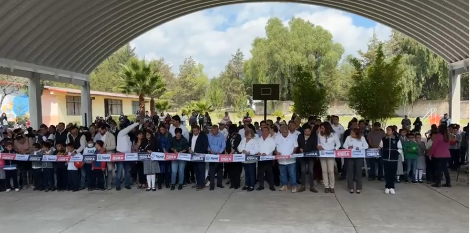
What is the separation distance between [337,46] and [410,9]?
1160 inches

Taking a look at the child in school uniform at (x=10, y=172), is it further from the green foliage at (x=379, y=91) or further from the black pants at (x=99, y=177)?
the green foliage at (x=379, y=91)

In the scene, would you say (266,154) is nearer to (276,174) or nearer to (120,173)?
(276,174)

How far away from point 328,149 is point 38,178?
6.77 meters

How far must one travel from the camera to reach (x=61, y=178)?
952 cm

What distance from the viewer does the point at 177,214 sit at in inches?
281

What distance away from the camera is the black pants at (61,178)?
373 inches

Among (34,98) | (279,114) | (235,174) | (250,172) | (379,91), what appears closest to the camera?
(250,172)

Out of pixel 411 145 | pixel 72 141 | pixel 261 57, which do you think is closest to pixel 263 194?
pixel 411 145

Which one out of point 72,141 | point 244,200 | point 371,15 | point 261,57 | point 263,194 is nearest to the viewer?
point 244,200

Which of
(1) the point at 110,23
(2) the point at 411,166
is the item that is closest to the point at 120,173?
(2) the point at 411,166

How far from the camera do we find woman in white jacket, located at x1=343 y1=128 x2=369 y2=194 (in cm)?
870

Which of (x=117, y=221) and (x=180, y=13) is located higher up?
(x=180, y=13)

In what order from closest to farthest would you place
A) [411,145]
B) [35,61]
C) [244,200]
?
[244,200] → [411,145] → [35,61]

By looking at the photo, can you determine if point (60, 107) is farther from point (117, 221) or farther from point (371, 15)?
point (117, 221)
